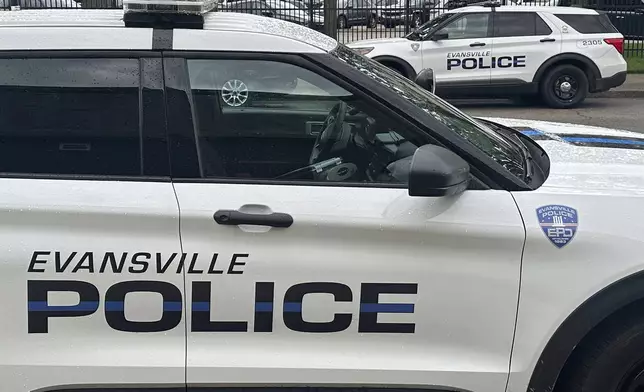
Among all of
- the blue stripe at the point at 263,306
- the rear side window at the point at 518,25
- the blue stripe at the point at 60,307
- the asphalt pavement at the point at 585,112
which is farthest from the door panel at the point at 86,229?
the rear side window at the point at 518,25

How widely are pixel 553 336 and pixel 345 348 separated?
0.72 metres

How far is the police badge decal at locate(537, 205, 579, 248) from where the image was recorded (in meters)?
2.55

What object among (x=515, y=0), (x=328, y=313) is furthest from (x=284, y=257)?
(x=515, y=0)

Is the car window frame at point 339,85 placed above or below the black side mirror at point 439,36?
below

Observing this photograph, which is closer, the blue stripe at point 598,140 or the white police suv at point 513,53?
the blue stripe at point 598,140

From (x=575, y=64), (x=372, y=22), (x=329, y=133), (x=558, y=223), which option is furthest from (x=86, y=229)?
(x=372, y=22)

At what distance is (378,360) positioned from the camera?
2598mm

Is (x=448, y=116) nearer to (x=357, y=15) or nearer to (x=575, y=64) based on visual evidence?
(x=575, y=64)

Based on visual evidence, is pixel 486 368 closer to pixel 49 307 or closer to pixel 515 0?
pixel 49 307

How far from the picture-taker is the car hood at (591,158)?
2.72 metres

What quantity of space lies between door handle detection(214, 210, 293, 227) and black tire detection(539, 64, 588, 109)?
1125cm

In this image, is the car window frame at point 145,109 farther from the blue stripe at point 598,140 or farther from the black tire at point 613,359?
the blue stripe at point 598,140

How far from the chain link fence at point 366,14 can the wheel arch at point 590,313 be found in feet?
48.7

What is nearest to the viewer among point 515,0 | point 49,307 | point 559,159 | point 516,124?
point 49,307
